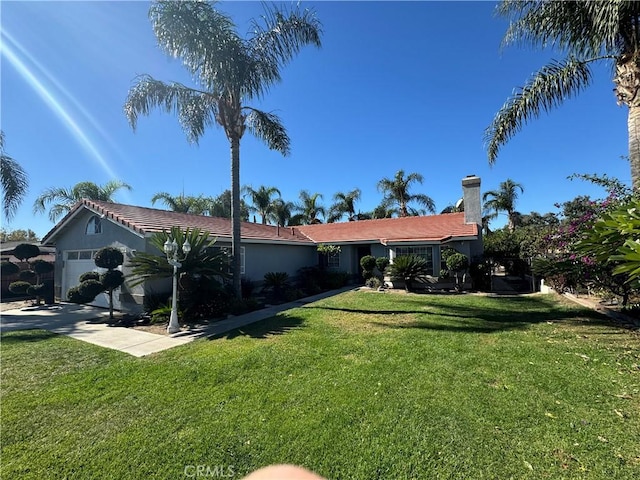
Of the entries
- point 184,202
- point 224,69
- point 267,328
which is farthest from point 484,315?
point 184,202

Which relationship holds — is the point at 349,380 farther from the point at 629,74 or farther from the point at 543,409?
the point at 629,74

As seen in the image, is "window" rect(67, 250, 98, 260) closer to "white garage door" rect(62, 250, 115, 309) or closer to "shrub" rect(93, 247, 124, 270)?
"white garage door" rect(62, 250, 115, 309)

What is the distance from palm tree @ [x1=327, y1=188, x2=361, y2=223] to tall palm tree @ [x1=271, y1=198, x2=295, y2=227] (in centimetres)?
504

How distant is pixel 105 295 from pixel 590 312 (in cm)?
1907

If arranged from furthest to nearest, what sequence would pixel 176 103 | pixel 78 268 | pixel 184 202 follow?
pixel 184 202
pixel 78 268
pixel 176 103

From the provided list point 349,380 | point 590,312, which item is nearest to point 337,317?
point 349,380

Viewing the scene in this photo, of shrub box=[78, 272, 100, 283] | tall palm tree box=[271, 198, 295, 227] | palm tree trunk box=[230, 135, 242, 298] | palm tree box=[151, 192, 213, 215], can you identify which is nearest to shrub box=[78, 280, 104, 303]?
shrub box=[78, 272, 100, 283]

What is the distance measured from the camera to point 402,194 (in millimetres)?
29594

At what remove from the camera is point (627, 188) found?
8.23 metres

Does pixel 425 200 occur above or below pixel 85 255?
above

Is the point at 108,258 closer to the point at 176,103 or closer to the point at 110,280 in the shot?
the point at 110,280

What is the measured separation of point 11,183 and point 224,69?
15.4m

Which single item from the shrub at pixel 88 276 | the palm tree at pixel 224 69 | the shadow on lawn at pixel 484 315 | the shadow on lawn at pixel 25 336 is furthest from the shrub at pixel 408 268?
the shadow on lawn at pixel 25 336

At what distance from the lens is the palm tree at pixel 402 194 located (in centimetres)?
2914
